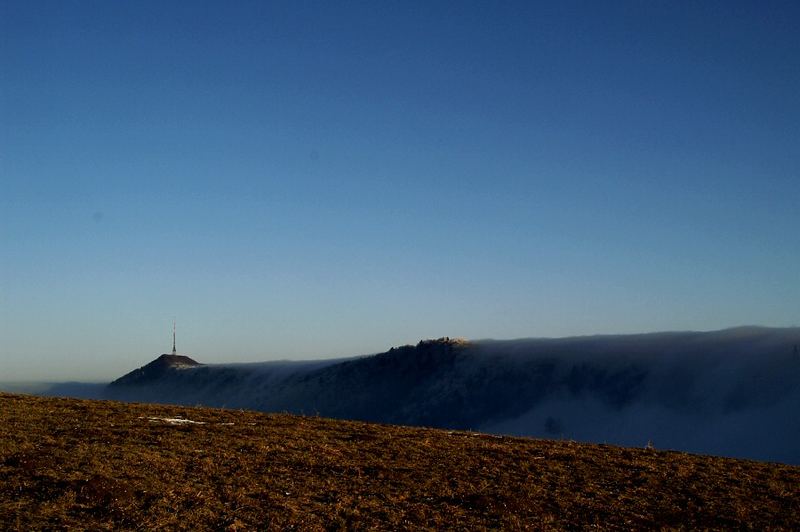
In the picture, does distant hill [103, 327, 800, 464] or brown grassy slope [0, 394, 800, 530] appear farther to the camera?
distant hill [103, 327, 800, 464]

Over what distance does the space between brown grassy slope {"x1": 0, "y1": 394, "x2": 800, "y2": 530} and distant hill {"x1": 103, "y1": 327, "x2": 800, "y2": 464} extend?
60.0 meters

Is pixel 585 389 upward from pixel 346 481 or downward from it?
downward

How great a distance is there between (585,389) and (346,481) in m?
95.3

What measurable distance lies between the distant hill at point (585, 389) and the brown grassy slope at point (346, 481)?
59979 mm

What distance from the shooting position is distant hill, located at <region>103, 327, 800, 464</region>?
276ft

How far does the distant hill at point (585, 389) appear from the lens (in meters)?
84.1

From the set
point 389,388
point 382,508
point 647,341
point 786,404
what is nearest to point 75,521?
point 382,508

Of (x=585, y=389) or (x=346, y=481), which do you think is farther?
(x=585, y=389)

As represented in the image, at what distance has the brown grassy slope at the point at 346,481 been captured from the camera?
15.1 m

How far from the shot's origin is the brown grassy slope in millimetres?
15070

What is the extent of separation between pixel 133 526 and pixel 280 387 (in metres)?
146

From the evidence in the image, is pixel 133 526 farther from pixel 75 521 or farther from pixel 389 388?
pixel 389 388

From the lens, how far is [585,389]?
10806cm

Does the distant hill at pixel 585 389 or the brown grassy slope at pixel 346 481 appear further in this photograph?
the distant hill at pixel 585 389
